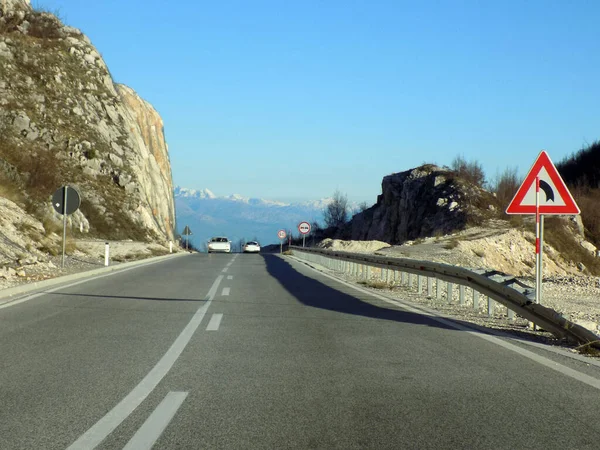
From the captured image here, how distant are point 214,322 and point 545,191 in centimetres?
567

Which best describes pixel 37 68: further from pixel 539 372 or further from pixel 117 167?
pixel 539 372

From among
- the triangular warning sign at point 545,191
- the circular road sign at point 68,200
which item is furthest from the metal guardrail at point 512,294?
the circular road sign at point 68,200

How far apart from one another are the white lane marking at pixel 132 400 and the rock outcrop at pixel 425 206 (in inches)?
2361

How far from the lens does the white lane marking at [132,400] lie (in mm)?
4547

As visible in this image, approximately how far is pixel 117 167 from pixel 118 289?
142 ft

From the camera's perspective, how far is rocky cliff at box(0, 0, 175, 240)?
46.9m

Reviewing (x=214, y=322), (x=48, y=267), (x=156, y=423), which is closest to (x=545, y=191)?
(x=214, y=322)

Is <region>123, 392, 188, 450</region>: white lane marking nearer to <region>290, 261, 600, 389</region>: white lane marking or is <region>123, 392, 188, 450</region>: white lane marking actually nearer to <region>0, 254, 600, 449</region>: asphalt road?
<region>0, 254, 600, 449</region>: asphalt road

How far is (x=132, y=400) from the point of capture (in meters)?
5.65

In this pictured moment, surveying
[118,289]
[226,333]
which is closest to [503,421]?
[226,333]

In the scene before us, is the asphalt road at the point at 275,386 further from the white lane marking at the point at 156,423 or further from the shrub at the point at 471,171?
the shrub at the point at 471,171

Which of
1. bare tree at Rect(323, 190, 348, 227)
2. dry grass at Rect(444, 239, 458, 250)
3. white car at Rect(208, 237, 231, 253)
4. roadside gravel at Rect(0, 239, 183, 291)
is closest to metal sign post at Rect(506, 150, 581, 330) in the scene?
roadside gravel at Rect(0, 239, 183, 291)

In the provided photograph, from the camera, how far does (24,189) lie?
131 feet

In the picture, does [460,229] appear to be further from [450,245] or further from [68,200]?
[68,200]
